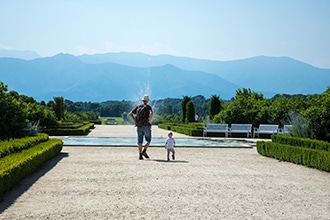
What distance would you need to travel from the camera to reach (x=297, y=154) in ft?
37.1

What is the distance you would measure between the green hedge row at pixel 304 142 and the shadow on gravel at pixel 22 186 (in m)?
6.19

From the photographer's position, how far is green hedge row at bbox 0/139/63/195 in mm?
7004

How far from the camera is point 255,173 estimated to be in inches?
383

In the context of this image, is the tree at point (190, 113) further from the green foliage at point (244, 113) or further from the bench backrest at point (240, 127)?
the bench backrest at point (240, 127)

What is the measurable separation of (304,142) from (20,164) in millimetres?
7137

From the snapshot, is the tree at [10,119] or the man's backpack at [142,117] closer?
the man's backpack at [142,117]

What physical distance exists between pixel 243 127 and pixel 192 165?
41.8 ft

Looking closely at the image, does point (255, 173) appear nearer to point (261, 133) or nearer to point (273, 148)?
point (273, 148)

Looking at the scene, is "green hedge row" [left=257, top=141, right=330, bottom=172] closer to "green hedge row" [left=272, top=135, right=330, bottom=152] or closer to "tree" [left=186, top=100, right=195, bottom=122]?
"green hedge row" [left=272, top=135, right=330, bottom=152]

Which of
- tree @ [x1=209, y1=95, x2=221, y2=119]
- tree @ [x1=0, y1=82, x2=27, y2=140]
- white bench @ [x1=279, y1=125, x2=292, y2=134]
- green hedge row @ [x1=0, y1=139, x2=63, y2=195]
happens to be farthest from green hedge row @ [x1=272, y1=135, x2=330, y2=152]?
tree @ [x1=209, y1=95, x2=221, y2=119]

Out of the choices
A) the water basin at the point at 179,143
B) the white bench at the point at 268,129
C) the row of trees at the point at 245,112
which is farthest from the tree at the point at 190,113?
the water basin at the point at 179,143

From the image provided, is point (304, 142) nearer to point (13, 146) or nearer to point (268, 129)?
point (13, 146)

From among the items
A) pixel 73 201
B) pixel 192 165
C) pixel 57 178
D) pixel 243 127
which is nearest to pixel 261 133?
pixel 243 127

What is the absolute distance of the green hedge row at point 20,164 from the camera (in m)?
7.00
